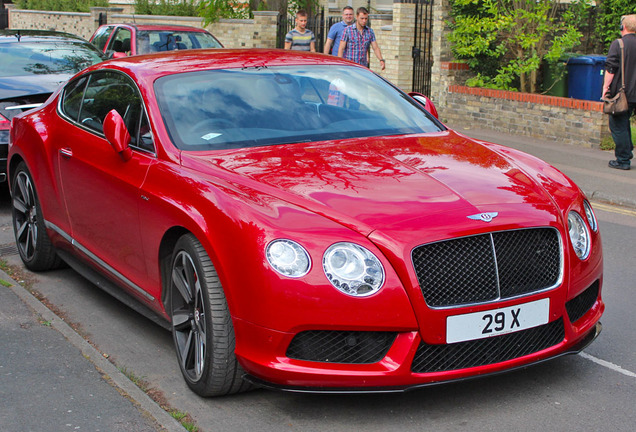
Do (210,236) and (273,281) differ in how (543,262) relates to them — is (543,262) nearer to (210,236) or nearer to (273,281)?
(273,281)

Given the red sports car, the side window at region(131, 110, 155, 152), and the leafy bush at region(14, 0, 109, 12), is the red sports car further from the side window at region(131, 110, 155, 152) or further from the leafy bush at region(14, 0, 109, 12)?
the leafy bush at region(14, 0, 109, 12)

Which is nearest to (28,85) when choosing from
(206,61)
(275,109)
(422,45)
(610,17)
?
(206,61)

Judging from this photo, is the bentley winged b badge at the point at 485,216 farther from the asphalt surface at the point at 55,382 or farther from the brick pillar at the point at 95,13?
the brick pillar at the point at 95,13

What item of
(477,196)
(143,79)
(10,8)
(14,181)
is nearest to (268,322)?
(477,196)

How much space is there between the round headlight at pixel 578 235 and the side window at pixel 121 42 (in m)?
13.4

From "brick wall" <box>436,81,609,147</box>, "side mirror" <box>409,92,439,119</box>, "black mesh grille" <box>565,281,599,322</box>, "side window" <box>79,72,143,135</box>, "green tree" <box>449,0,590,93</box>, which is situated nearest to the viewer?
"black mesh grille" <box>565,281,599,322</box>

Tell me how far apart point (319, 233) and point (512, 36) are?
499 inches

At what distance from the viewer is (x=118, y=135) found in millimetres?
5070

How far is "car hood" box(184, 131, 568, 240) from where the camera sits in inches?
157

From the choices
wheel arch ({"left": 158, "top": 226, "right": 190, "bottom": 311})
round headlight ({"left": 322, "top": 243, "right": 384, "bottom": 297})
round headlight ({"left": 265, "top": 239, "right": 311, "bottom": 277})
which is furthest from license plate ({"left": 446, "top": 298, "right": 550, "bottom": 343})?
wheel arch ({"left": 158, "top": 226, "right": 190, "bottom": 311})

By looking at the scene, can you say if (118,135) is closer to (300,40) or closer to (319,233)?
(319,233)

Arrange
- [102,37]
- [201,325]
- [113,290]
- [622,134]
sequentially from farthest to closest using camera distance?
1. [102,37]
2. [622,134]
3. [113,290]
4. [201,325]

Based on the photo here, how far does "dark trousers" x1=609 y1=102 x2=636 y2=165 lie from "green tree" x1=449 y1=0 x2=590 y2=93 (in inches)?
152

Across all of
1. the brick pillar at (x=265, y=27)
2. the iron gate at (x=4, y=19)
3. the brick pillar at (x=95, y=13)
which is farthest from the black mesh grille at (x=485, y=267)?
the iron gate at (x=4, y=19)
